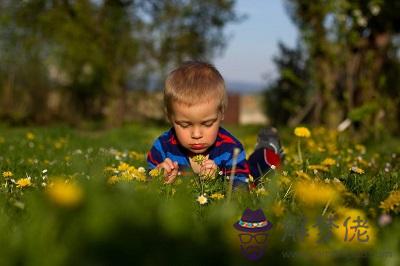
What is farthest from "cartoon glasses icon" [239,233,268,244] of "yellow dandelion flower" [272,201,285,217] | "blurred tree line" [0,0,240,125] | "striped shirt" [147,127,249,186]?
"blurred tree line" [0,0,240,125]

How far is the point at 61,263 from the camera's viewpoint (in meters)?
1.50

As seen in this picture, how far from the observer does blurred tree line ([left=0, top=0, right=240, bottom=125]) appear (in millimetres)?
15141

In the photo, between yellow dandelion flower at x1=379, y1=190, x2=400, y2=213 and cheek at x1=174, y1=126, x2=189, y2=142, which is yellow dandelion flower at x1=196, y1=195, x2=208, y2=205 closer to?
yellow dandelion flower at x1=379, y1=190, x2=400, y2=213

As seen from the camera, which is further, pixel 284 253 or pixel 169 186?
pixel 169 186

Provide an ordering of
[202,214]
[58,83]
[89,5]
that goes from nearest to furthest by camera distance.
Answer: [202,214] → [89,5] → [58,83]

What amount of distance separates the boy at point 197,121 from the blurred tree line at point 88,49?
37.3ft

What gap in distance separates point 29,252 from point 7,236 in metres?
0.41

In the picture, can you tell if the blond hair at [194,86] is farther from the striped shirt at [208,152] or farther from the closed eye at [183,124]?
the striped shirt at [208,152]

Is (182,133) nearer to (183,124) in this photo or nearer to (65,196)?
(183,124)

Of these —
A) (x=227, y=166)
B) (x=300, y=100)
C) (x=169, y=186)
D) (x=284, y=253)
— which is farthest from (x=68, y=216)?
(x=300, y=100)

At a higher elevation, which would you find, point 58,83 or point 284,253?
point 284,253

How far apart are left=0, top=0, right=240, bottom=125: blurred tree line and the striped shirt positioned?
11208 millimetres

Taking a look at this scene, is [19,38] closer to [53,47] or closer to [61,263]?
[53,47]

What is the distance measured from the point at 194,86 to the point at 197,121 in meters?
0.25
